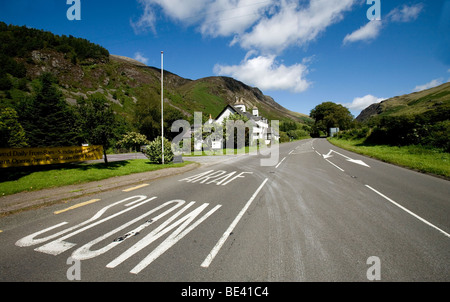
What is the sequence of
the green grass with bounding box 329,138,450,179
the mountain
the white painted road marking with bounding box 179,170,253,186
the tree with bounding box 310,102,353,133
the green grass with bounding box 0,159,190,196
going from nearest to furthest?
the green grass with bounding box 0,159,190,196
the white painted road marking with bounding box 179,170,253,186
the green grass with bounding box 329,138,450,179
the mountain
the tree with bounding box 310,102,353,133

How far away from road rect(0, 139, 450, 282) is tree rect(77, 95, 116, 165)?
633 centimetres

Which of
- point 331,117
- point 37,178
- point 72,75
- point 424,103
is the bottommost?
point 37,178

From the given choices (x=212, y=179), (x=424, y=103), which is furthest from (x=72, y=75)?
(x=424, y=103)

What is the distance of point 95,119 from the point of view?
1111cm

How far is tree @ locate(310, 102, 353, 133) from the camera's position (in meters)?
77.2

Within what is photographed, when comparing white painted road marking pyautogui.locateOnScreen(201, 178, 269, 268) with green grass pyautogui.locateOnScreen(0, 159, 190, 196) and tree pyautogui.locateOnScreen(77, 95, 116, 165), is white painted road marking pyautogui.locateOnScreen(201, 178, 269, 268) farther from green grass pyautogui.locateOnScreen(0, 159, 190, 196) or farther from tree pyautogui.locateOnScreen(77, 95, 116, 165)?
tree pyautogui.locateOnScreen(77, 95, 116, 165)

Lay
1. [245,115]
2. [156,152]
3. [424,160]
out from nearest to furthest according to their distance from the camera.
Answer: [424,160]
[156,152]
[245,115]

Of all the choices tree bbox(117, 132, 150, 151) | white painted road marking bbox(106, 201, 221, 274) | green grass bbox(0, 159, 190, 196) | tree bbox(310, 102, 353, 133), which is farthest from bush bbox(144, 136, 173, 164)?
tree bbox(310, 102, 353, 133)

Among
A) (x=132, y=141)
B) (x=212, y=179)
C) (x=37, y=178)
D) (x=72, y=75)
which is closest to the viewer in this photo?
(x=37, y=178)

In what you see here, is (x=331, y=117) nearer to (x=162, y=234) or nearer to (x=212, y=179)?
(x=212, y=179)

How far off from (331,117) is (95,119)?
87134mm
